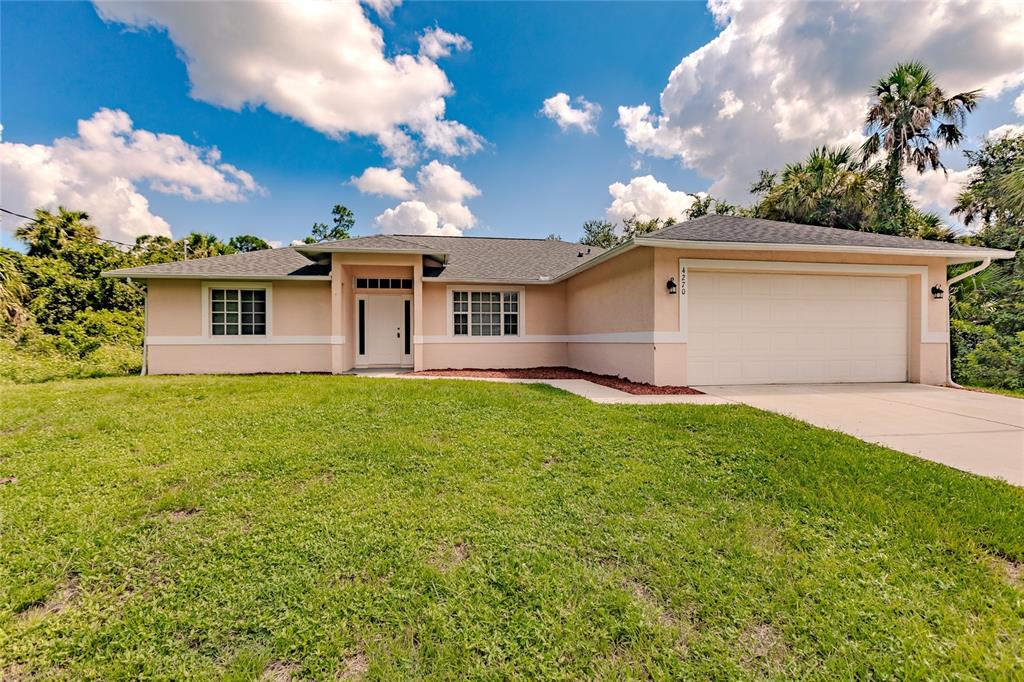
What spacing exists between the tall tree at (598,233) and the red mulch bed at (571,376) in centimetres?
2866

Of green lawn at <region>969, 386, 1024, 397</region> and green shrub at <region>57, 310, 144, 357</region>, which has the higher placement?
green shrub at <region>57, 310, 144, 357</region>

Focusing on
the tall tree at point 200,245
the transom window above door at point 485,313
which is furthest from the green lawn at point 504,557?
the tall tree at point 200,245

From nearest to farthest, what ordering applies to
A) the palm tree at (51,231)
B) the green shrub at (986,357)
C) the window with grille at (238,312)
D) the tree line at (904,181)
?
the green shrub at (986,357), the window with grille at (238,312), the tree line at (904,181), the palm tree at (51,231)

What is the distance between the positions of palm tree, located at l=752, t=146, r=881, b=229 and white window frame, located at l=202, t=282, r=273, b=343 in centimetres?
2075

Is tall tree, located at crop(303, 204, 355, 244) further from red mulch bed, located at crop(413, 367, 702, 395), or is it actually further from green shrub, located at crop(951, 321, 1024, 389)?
green shrub, located at crop(951, 321, 1024, 389)

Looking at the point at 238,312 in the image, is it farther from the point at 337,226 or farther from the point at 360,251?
the point at 337,226

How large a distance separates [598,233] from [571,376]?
31698 mm

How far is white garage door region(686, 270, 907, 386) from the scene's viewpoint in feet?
27.6

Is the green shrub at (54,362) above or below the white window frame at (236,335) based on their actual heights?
below

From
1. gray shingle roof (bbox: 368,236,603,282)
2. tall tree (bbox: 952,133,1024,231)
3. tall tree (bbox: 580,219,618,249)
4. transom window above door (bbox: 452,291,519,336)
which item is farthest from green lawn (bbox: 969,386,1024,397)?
tall tree (bbox: 580,219,618,249)

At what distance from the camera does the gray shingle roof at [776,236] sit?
8062 millimetres

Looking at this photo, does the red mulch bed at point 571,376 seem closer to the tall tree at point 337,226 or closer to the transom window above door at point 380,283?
the transom window above door at point 380,283

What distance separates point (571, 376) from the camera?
10.3 m

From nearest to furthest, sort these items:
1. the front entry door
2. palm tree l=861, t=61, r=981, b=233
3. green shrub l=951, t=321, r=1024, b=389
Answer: green shrub l=951, t=321, r=1024, b=389 < the front entry door < palm tree l=861, t=61, r=981, b=233
